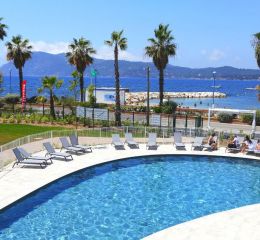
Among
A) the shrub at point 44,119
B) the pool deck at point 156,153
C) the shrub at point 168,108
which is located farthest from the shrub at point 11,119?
the shrub at point 168,108

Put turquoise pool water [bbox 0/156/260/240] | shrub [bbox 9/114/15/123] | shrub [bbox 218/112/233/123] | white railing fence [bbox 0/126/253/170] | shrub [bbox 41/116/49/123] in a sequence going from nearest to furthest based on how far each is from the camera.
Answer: turquoise pool water [bbox 0/156/260/240]
white railing fence [bbox 0/126/253/170]
shrub [bbox 9/114/15/123]
shrub [bbox 41/116/49/123]
shrub [bbox 218/112/233/123]

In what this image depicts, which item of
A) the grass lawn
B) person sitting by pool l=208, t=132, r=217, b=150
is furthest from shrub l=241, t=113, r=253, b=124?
the grass lawn

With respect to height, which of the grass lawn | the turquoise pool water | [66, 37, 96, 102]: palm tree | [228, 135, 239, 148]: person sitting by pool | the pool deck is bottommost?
the turquoise pool water

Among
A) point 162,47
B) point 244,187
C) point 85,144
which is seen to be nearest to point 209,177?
point 244,187

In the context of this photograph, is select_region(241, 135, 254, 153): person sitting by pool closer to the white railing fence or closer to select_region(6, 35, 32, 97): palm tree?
the white railing fence

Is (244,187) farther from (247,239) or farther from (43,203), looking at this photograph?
(43,203)

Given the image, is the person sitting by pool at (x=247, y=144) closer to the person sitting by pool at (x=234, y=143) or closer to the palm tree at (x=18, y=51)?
the person sitting by pool at (x=234, y=143)

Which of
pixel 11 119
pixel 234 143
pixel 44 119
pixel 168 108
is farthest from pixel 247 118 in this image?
pixel 11 119

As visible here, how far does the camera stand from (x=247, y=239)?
38.3 feet

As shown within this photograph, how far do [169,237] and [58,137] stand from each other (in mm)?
15015

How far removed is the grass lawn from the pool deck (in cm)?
614

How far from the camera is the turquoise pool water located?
534 inches

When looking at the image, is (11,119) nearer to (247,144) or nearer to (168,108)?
(168,108)

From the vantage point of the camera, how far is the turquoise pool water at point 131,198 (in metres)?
13.6
